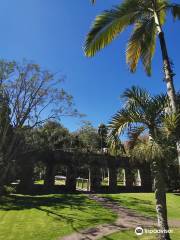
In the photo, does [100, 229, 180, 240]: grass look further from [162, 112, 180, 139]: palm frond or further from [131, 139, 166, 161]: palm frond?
[162, 112, 180, 139]: palm frond

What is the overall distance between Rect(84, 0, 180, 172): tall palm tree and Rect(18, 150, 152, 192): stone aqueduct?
20592 mm

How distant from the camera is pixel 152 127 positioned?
393 inches

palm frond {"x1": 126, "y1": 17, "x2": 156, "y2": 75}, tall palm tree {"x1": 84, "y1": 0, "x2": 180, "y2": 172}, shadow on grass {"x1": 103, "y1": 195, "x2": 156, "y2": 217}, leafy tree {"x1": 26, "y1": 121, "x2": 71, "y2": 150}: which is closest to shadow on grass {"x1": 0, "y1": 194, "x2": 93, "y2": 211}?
shadow on grass {"x1": 103, "y1": 195, "x2": 156, "y2": 217}

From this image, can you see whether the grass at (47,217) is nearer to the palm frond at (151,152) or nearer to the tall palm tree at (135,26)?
the palm frond at (151,152)

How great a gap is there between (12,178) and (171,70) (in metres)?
24.6

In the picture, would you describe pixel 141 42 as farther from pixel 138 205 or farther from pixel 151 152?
pixel 138 205

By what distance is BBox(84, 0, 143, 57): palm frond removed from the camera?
30.2 feet

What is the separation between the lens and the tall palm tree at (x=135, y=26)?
9172 mm

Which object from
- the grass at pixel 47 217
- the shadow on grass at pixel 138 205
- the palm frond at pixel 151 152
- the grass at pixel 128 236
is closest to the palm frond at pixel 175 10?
the palm frond at pixel 151 152

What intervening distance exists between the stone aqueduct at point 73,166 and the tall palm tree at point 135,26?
2059 centimetres

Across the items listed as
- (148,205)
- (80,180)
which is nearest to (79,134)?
(80,180)

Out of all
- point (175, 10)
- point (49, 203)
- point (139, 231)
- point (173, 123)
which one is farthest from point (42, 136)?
point (173, 123)

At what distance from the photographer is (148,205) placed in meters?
20.8

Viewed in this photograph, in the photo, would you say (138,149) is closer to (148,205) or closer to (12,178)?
(148,205)
